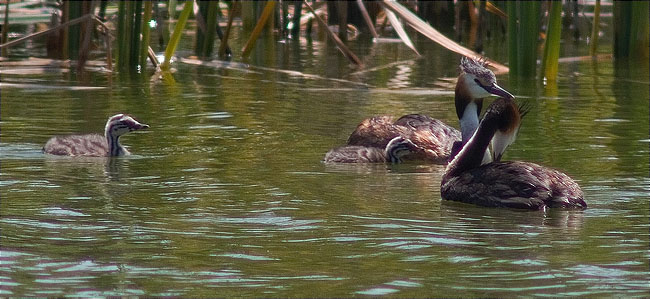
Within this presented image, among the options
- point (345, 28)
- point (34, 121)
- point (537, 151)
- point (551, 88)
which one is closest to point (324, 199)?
point (537, 151)

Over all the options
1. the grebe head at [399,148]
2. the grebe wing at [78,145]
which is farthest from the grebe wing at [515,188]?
the grebe wing at [78,145]

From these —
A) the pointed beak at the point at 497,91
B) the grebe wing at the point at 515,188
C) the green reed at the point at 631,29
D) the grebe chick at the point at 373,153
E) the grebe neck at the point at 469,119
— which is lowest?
the grebe chick at the point at 373,153

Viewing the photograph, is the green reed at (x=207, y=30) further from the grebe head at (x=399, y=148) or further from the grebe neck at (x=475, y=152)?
the grebe neck at (x=475, y=152)

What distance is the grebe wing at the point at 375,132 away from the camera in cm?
999

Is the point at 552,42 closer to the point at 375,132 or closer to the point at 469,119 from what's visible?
the point at 375,132

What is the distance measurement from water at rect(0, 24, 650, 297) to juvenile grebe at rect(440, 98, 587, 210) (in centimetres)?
11

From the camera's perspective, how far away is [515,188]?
740 centimetres

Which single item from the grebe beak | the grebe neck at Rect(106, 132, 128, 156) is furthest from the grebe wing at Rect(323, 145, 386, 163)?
the grebe neck at Rect(106, 132, 128, 156)

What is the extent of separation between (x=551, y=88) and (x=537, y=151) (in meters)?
3.77

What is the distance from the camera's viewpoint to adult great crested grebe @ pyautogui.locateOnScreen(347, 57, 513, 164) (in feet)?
30.3

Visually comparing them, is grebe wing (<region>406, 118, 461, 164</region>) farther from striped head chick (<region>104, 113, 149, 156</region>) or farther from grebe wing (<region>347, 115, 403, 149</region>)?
striped head chick (<region>104, 113, 149, 156</region>)

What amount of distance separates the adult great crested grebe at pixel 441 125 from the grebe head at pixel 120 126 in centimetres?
160

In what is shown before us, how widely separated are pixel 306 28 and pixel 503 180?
12406mm

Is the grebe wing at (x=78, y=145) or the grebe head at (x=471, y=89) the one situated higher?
the grebe head at (x=471, y=89)
